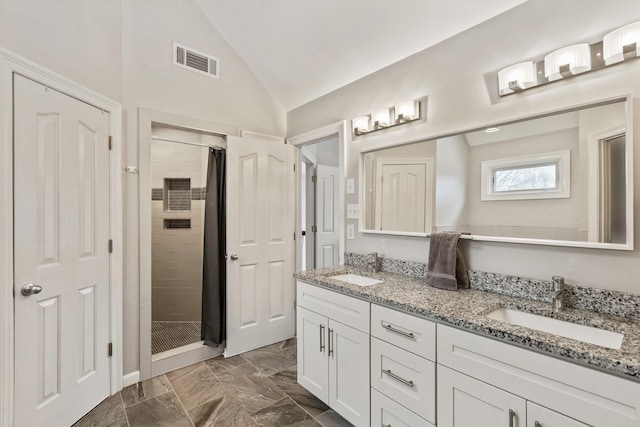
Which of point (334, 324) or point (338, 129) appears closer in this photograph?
point (334, 324)

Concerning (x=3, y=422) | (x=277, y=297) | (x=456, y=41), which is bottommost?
(x=3, y=422)

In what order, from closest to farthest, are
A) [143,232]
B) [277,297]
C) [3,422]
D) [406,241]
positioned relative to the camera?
[3,422] → [406,241] → [143,232] → [277,297]

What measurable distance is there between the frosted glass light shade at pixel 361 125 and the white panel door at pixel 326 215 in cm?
165

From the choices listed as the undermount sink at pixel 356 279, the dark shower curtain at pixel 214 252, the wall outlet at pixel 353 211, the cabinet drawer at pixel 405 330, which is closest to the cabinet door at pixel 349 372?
the cabinet drawer at pixel 405 330

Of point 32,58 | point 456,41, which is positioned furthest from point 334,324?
point 32,58

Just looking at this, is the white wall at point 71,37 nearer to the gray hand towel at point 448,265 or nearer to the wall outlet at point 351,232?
the wall outlet at point 351,232

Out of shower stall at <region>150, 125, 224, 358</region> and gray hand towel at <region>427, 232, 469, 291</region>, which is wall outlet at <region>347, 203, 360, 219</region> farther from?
shower stall at <region>150, 125, 224, 358</region>

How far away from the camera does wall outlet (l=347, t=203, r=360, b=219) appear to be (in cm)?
254

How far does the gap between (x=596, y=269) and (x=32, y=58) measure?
3098mm

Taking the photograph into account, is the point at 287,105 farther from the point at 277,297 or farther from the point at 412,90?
the point at 277,297

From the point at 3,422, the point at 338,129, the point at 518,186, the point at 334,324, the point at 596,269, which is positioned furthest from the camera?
the point at 338,129

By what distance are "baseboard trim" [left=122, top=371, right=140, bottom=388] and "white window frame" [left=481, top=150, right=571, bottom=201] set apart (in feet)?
9.16

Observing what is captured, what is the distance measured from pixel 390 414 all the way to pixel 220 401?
1.24 m

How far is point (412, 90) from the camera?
2148 millimetres
